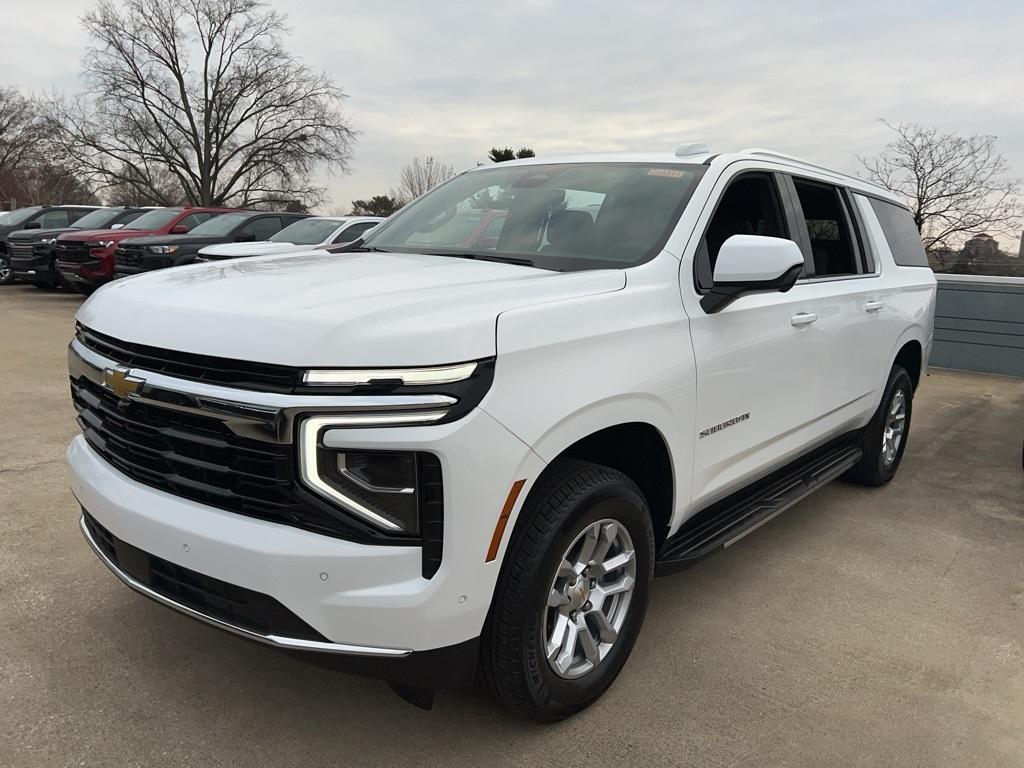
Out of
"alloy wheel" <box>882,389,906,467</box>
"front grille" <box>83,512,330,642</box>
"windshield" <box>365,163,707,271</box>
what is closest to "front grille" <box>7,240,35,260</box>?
"windshield" <box>365,163,707,271</box>

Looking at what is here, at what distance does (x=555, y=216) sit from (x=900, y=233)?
3047mm

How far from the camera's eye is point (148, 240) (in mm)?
12125

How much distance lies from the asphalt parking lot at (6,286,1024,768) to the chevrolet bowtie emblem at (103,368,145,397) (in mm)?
1070

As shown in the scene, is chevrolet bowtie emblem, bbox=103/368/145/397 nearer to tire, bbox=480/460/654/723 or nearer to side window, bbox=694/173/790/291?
tire, bbox=480/460/654/723

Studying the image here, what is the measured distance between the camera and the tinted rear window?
493 cm

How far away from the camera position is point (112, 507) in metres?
2.32

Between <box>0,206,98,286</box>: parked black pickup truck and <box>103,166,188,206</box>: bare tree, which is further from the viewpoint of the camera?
<box>103,166,188,206</box>: bare tree

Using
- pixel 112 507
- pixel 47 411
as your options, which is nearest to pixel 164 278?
pixel 112 507

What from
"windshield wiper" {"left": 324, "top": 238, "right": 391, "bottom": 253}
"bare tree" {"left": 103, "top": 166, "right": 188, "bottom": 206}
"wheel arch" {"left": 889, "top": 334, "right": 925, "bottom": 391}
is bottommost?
"wheel arch" {"left": 889, "top": 334, "right": 925, "bottom": 391}

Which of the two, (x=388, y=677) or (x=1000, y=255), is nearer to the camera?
(x=388, y=677)

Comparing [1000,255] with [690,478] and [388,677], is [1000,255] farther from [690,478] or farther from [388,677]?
[388,677]

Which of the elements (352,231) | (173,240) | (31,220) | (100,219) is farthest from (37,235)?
(352,231)

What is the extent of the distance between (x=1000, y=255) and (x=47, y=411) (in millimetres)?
14333

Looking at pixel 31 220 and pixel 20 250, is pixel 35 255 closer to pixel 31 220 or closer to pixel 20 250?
pixel 20 250
